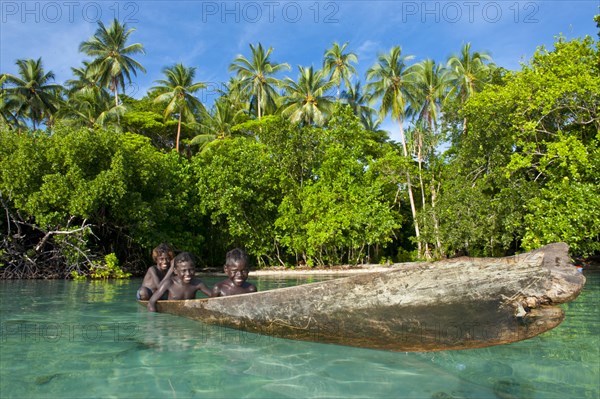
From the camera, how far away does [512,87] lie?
589 inches

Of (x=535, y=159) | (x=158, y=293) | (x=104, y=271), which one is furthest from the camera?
(x=535, y=159)

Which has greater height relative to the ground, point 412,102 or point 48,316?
point 412,102

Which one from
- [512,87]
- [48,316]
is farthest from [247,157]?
[48,316]

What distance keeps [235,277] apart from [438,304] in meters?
3.17

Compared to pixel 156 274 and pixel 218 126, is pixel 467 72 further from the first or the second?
pixel 156 274

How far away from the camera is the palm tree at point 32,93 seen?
27.3 m

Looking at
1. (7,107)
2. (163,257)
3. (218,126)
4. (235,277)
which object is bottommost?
(235,277)

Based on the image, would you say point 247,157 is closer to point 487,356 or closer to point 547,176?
point 547,176

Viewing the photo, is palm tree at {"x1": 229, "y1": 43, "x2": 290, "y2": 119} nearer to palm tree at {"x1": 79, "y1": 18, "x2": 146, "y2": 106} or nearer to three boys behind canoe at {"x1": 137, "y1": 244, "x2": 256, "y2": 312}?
palm tree at {"x1": 79, "y1": 18, "x2": 146, "y2": 106}

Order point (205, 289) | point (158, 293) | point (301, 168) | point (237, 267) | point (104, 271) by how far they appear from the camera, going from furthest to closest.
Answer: point (301, 168) → point (104, 271) → point (158, 293) → point (205, 289) → point (237, 267)

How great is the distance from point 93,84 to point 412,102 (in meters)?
22.6

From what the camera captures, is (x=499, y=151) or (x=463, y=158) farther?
(x=463, y=158)

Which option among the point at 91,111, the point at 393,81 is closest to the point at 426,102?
the point at 393,81

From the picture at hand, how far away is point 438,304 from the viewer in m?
3.68
